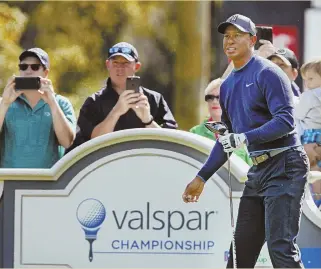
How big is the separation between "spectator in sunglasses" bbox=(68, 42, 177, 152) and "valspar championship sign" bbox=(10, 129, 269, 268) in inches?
13.5

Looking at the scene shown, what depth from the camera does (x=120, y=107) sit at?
31.1ft

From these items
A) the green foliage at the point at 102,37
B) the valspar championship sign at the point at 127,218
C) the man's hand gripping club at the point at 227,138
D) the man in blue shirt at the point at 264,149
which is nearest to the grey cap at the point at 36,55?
the valspar championship sign at the point at 127,218

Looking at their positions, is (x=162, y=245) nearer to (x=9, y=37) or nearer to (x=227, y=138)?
(x=227, y=138)

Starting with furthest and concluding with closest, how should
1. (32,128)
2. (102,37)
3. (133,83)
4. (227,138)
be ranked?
1. (102,37)
2. (133,83)
3. (32,128)
4. (227,138)

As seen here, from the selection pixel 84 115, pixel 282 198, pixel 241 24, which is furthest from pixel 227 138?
pixel 84 115

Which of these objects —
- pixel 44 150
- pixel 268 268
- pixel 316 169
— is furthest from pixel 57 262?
pixel 316 169

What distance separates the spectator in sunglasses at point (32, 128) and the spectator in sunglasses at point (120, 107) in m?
0.15

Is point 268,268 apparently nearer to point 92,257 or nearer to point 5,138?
point 92,257

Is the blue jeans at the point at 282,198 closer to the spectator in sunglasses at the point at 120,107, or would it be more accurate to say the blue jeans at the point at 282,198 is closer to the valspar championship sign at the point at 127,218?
the valspar championship sign at the point at 127,218

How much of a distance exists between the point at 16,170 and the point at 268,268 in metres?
1.93

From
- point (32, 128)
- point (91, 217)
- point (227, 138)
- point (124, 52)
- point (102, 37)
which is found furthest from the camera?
point (102, 37)

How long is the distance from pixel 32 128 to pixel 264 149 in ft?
7.44

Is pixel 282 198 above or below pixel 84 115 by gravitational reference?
below

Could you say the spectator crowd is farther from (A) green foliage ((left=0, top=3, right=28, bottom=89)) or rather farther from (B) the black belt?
(A) green foliage ((left=0, top=3, right=28, bottom=89))
